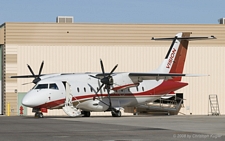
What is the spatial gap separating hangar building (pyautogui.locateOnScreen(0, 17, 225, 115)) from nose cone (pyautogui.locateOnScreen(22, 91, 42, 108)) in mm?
15815

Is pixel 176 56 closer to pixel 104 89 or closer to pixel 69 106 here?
pixel 104 89

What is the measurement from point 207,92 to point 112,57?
36.5 ft

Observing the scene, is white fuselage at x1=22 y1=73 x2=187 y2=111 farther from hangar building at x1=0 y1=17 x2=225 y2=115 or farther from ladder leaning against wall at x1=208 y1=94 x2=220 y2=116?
ladder leaning against wall at x1=208 y1=94 x2=220 y2=116

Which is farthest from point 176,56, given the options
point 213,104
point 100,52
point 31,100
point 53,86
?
point 31,100

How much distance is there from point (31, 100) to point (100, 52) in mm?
18416

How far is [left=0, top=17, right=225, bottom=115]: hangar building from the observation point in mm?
53281

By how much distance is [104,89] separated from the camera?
138 feet

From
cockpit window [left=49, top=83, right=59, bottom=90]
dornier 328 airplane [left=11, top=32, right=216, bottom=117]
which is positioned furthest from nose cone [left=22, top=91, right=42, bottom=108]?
cockpit window [left=49, top=83, right=59, bottom=90]

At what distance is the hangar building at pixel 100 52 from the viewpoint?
5328 cm

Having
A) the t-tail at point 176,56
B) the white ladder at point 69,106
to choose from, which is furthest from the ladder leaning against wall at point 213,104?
the white ladder at point 69,106

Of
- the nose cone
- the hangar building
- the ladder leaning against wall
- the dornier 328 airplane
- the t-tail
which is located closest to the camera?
the nose cone

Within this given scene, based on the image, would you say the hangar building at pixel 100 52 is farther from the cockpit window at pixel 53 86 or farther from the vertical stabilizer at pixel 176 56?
the cockpit window at pixel 53 86

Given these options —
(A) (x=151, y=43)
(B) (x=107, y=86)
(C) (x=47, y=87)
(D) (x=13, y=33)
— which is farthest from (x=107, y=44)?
(C) (x=47, y=87)

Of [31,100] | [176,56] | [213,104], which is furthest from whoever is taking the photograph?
[213,104]
